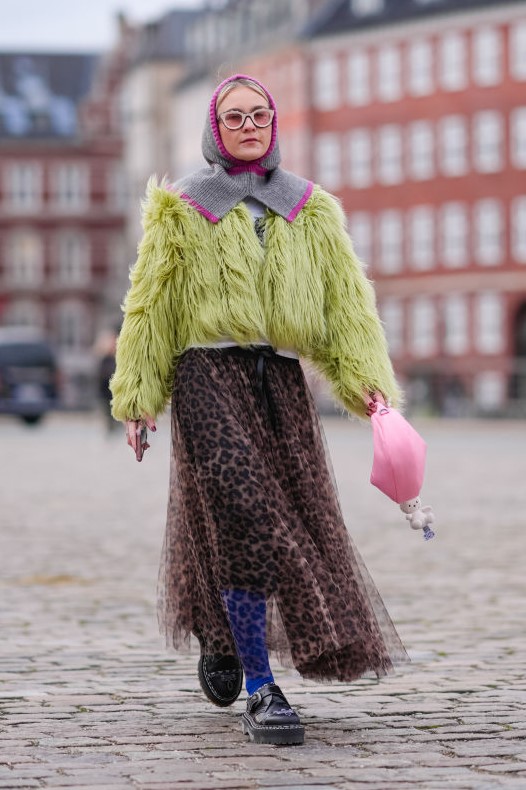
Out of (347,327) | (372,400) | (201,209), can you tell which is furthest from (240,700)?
(201,209)

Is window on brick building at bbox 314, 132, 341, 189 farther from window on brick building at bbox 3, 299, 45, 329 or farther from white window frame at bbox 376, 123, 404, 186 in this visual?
window on brick building at bbox 3, 299, 45, 329

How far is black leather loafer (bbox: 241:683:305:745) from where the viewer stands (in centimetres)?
561

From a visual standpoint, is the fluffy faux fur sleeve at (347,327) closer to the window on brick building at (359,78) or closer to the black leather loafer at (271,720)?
the black leather loafer at (271,720)

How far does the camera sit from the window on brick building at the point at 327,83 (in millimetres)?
72938

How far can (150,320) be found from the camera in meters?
6.03

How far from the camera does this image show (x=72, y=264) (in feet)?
329

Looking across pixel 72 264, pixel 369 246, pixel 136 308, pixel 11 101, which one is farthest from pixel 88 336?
pixel 136 308

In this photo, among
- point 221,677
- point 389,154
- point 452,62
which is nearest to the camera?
point 221,677

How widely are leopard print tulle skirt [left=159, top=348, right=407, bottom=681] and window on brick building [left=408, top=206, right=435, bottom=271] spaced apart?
63.8m

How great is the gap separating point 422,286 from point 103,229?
33285 millimetres

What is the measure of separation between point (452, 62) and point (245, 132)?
208 ft

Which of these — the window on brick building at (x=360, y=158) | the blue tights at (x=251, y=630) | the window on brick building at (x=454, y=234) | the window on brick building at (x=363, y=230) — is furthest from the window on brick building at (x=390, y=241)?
the blue tights at (x=251, y=630)

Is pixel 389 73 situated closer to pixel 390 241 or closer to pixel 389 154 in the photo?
pixel 389 154

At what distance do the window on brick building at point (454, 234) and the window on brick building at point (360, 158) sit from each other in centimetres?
360
